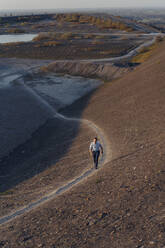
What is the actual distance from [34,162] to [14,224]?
26.7 ft

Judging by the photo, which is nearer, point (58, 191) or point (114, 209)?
point (114, 209)

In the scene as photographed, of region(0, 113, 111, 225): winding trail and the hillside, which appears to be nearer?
the hillside

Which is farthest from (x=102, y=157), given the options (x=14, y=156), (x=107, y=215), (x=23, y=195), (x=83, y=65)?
(x=83, y=65)

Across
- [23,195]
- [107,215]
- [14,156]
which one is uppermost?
[107,215]

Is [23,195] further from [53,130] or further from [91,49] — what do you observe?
[91,49]

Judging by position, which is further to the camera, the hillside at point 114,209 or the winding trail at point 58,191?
the winding trail at point 58,191

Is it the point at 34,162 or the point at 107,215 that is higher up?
the point at 107,215

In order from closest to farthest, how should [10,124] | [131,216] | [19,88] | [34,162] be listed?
1. [131,216]
2. [34,162]
3. [10,124]
4. [19,88]

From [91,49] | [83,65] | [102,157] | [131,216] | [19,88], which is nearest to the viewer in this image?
[131,216]

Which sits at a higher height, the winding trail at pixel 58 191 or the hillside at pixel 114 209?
the hillside at pixel 114 209

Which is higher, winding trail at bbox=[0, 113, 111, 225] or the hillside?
the hillside

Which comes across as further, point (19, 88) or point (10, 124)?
point (19, 88)

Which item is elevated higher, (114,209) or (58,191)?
(114,209)

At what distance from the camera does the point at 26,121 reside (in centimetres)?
2700
